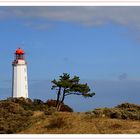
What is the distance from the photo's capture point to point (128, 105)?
1773cm

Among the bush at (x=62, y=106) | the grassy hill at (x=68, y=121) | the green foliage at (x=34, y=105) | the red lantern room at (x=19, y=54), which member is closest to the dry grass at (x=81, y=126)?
the grassy hill at (x=68, y=121)

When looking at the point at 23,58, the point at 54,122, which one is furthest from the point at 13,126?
the point at 23,58

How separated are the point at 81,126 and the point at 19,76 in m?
11.7

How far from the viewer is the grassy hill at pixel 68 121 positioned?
14.1m

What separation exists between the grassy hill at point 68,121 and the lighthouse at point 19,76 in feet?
25.1

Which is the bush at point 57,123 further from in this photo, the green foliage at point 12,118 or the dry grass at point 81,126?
the green foliage at point 12,118

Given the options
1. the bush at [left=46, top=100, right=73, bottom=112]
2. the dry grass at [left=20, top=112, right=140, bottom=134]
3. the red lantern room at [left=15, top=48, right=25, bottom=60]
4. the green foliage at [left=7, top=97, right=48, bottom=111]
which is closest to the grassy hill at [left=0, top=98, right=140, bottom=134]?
the dry grass at [left=20, top=112, right=140, bottom=134]

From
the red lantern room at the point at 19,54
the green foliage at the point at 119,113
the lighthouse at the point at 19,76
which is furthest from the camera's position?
the lighthouse at the point at 19,76

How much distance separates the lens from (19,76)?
25750mm

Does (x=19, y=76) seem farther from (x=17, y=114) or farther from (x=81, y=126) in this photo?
(x=81, y=126)

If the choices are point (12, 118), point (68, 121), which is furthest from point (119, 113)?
point (12, 118)
